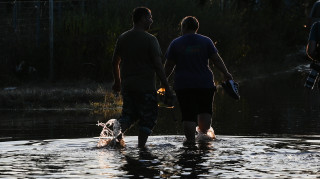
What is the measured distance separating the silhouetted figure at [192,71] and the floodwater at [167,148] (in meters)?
0.27

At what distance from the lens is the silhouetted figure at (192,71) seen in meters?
13.0

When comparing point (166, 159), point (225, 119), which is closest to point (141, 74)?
point (166, 159)

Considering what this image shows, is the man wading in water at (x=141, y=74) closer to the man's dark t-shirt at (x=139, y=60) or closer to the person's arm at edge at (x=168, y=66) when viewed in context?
the man's dark t-shirt at (x=139, y=60)

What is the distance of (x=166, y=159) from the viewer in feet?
36.5

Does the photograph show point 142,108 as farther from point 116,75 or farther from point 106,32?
point 106,32

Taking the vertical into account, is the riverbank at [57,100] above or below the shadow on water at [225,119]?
above

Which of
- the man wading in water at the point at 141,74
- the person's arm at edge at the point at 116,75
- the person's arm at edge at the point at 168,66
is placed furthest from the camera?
the person's arm at edge at the point at 168,66

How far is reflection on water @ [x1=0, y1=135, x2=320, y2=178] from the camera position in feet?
32.4

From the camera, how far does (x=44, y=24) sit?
31.2 m

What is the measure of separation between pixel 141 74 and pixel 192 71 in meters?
1.02

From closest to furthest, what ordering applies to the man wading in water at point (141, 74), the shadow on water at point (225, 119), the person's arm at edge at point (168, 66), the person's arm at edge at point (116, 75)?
the man wading in water at point (141, 74)
the person's arm at edge at point (116, 75)
the person's arm at edge at point (168, 66)
the shadow on water at point (225, 119)

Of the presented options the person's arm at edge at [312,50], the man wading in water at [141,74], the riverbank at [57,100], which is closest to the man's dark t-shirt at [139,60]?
the man wading in water at [141,74]

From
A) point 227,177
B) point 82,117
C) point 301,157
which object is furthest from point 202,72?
point 82,117

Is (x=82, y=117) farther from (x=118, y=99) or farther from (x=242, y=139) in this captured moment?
(x=242, y=139)
